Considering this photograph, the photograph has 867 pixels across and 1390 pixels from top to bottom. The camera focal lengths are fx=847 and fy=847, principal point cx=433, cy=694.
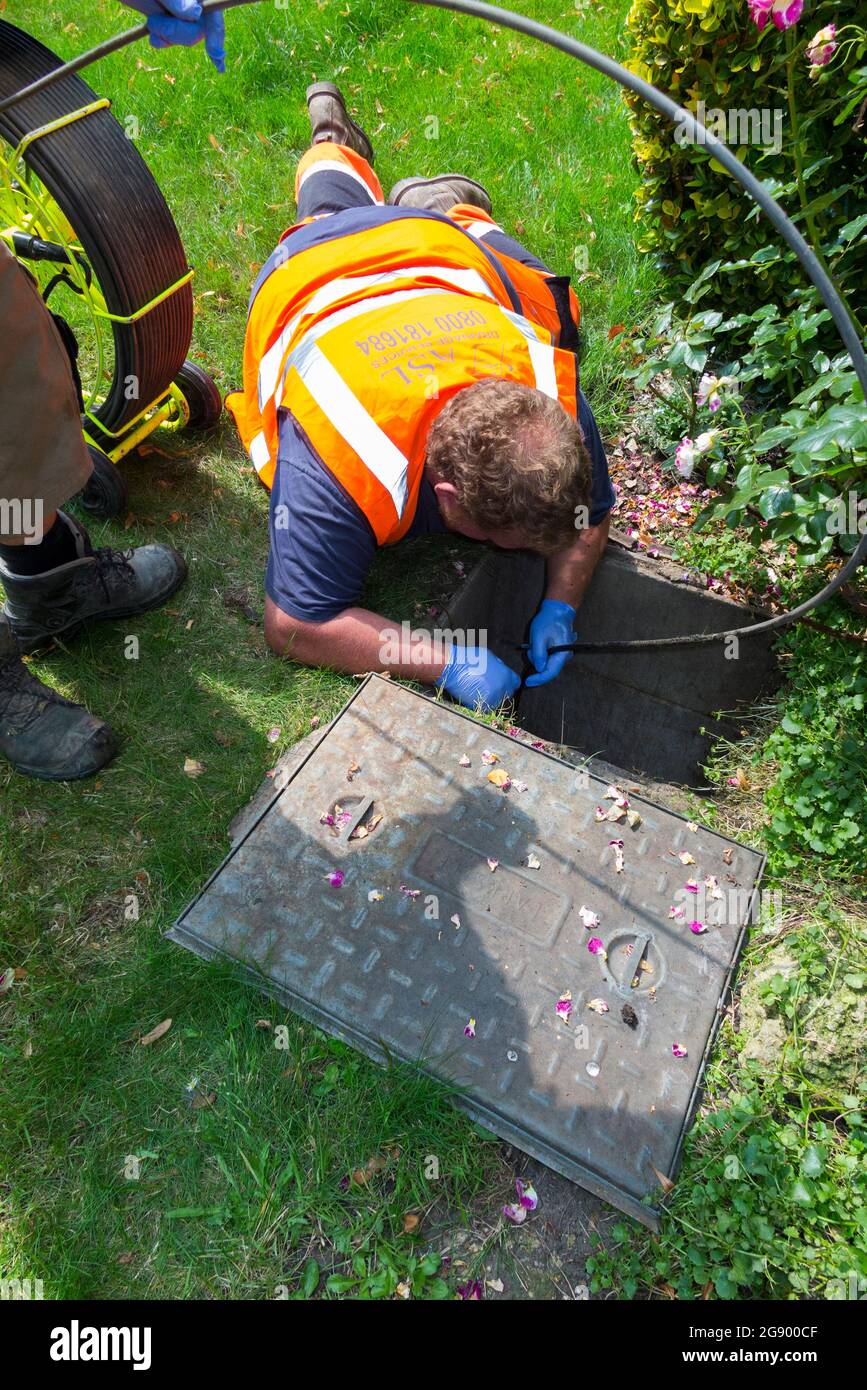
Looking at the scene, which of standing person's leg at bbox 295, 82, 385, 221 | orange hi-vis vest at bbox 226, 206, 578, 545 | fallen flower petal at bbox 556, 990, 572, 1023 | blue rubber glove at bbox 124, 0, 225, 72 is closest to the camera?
blue rubber glove at bbox 124, 0, 225, 72

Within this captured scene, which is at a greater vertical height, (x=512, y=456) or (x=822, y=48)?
(x=822, y=48)

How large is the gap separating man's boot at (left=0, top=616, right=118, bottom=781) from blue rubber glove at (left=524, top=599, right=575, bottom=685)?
1.48 metres

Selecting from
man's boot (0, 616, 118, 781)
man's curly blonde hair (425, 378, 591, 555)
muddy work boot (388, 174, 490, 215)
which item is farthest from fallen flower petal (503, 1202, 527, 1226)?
muddy work boot (388, 174, 490, 215)

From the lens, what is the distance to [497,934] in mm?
2170

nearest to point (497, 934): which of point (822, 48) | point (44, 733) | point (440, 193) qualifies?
point (44, 733)

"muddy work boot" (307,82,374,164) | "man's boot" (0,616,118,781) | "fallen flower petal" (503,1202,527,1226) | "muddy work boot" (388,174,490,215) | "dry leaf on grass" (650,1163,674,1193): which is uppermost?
"muddy work boot" (307,82,374,164)

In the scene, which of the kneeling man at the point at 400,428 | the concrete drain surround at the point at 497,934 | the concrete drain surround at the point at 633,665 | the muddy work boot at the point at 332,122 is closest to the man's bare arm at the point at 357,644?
the kneeling man at the point at 400,428

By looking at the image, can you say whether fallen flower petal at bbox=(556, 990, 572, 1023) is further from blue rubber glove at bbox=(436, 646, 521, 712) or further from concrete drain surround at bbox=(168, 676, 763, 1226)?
blue rubber glove at bbox=(436, 646, 521, 712)

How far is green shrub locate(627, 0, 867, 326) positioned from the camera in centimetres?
260

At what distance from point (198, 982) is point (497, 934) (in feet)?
2.50

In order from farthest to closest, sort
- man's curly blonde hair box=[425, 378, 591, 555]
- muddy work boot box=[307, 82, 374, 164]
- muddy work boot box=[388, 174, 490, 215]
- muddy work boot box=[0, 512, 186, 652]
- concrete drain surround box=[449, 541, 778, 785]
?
muddy work boot box=[307, 82, 374, 164] < muddy work boot box=[388, 174, 490, 215] < concrete drain surround box=[449, 541, 778, 785] < muddy work boot box=[0, 512, 186, 652] < man's curly blonde hair box=[425, 378, 591, 555]

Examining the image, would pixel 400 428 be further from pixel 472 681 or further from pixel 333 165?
pixel 333 165

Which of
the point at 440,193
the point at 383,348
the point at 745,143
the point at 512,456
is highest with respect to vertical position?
the point at 745,143

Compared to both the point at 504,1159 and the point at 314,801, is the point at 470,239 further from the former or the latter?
the point at 504,1159
